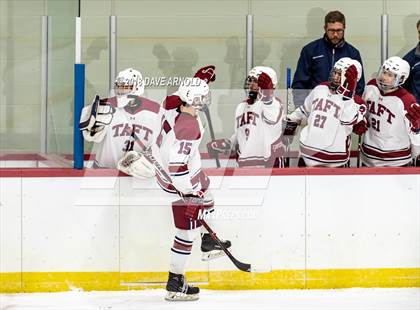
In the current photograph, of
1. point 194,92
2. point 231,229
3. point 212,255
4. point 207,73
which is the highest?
point 207,73

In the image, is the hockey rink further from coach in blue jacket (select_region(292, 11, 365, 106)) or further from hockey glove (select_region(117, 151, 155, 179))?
coach in blue jacket (select_region(292, 11, 365, 106))

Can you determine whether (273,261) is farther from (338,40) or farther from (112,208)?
(338,40)

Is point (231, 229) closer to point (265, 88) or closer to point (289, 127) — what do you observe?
point (289, 127)

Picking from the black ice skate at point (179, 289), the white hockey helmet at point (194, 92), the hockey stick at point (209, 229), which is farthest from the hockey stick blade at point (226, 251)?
the white hockey helmet at point (194, 92)

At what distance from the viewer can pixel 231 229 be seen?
19.8ft

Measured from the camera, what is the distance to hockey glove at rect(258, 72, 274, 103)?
244 inches

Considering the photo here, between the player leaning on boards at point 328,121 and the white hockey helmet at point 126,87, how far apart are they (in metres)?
0.79

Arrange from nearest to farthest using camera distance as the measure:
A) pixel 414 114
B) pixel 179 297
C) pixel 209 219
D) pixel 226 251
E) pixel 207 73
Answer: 1. pixel 179 297
2. pixel 226 251
3. pixel 209 219
4. pixel 414 114
5. pixel 207 73

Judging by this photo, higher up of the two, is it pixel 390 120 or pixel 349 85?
pixel 349 85

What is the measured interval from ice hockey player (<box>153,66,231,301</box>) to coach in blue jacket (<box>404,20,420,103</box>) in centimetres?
124

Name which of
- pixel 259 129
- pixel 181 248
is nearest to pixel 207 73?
pixel 259 129

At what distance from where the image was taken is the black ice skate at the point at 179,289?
5.78 m

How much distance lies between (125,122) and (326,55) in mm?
1182

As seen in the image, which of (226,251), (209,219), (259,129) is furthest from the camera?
(259,129)
